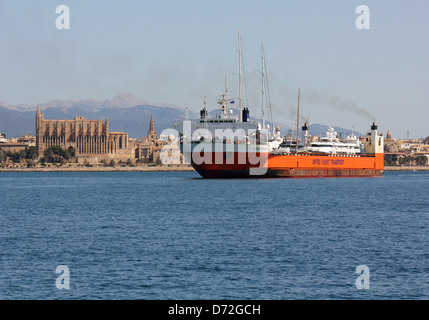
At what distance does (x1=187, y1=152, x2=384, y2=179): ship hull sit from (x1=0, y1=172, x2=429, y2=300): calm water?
33.2m

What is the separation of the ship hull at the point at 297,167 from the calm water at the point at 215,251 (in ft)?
109

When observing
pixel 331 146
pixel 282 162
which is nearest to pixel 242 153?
pixel 282 162

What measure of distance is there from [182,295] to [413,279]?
7322 mm

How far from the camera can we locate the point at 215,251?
26.5 m

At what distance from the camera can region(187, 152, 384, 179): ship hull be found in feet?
262

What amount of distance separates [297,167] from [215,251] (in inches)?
2635

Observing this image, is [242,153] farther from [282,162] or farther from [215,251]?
[215,251]

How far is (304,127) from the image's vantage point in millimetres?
113938

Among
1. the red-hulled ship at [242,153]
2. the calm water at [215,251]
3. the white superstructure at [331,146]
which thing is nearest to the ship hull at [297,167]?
the red-hulled ship at [242,153]

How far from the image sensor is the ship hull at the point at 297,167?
262ft

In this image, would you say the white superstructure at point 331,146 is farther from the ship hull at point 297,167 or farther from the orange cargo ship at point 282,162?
the ship hull at point 297,167

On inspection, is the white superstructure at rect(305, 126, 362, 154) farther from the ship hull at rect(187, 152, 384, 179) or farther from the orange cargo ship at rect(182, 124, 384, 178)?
the ship hull at rect(187, 152, 384, 179)
